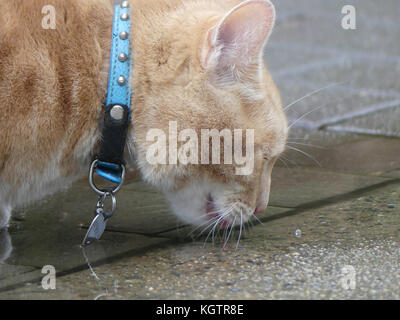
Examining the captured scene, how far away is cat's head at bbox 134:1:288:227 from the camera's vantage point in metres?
2.51

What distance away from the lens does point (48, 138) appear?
2.55 meters

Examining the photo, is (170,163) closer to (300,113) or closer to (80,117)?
(80,117)

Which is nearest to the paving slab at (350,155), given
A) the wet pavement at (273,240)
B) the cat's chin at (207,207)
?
the wet pavement at (273,240)

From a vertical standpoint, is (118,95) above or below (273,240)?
above

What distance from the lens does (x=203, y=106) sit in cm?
255

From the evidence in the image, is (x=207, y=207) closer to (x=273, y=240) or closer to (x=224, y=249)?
(x=224, y=249)

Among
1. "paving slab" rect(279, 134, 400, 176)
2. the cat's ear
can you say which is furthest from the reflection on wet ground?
the cat's ear

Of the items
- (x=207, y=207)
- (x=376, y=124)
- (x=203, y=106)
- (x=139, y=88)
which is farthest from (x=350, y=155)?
(x=139, y=88)

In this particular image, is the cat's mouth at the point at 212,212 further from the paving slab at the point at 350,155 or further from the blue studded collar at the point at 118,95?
the paving slab at the point at 350,155

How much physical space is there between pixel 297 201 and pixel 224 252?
0.70 meters

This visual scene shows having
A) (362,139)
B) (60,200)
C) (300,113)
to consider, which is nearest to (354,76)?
(300,113)

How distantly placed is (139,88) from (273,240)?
780 millimetres

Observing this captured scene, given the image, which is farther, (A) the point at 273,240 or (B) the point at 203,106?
(A) the point at 273,240

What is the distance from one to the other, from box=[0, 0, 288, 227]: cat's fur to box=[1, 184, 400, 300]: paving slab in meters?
0.22
